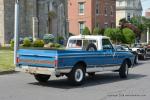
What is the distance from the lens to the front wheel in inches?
640

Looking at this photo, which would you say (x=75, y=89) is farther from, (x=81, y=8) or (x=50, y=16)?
(x=81, y=8)

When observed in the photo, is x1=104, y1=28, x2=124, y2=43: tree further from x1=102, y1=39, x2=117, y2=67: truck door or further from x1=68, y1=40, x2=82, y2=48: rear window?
x1=102, y1=39, x2=117, y2=67: truck door

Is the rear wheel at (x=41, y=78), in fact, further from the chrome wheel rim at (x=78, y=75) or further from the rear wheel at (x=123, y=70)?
the rear wheel at (x=123, y=70)

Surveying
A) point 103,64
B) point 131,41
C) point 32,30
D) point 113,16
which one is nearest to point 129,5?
point 113,16

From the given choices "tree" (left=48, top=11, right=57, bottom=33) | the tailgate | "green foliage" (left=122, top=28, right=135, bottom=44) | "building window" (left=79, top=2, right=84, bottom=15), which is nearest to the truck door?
the tailgate

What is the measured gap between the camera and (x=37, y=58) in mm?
16156

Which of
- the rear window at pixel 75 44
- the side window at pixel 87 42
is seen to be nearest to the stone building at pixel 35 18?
the rear window at pixel 75 44

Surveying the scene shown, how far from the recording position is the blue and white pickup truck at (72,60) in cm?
1573

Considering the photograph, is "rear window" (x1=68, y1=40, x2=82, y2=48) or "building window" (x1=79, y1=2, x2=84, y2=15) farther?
"building window" (x1=79, y1=2, x2=84, y2=15)

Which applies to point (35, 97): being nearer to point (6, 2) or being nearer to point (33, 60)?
point (33, 60)

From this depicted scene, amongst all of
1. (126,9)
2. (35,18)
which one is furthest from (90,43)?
(126,9)

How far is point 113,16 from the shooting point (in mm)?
81188

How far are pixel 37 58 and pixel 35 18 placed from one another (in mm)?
35921

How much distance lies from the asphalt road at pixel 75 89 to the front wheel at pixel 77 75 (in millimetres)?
245
